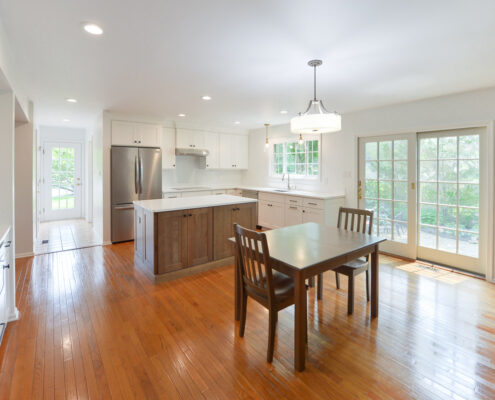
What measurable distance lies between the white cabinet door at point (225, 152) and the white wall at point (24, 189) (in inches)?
144

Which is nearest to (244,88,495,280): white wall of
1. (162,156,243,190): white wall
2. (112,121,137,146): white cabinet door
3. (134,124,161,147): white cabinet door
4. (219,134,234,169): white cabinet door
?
(219,134,234,169): white cabinet door

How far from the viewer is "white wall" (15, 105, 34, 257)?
4.26 m

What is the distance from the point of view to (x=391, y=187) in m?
4.43

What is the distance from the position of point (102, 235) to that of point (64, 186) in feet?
11.0

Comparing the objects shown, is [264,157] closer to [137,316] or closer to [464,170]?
[464,170]

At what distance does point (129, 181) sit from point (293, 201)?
3103mm

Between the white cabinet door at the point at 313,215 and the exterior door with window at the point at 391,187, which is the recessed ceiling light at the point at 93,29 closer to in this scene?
the white cabinet door at the point at 313,215

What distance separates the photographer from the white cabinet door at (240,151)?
7.07 metres

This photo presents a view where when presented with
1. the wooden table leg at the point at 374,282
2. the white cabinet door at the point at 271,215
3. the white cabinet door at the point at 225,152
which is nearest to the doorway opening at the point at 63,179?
the white cabinet door at the point at 225,152

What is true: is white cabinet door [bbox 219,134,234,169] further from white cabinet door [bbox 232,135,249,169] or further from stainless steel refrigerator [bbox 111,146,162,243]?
stainless steel refrigerator [bbox 111,146,162,243]

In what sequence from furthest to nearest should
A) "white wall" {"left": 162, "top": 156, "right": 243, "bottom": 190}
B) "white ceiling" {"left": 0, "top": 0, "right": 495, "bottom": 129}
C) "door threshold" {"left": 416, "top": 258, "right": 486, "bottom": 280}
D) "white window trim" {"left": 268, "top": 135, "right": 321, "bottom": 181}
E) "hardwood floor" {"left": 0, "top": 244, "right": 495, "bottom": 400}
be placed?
"white wall" {"left": 162, "top": 156, "right": 243, "bottom": 190} < "white window trim" {"left": 268, "top": 135, "right": 321, "bottom": 181} < "door threshold" {"left": 416, "top": 258, "right": 486, "bottom": 280} < "white ceiling" {"left": 0, "top": 0, "right": 495, "bottom": 129} < "hardwood floor" {"left": 0, "top": 244, "right": 495, "bottom": 400}

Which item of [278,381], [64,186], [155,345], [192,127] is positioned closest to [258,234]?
[278,381]

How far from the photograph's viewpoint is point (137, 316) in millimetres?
2588

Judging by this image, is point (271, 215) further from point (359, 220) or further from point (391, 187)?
point (359, 220)
